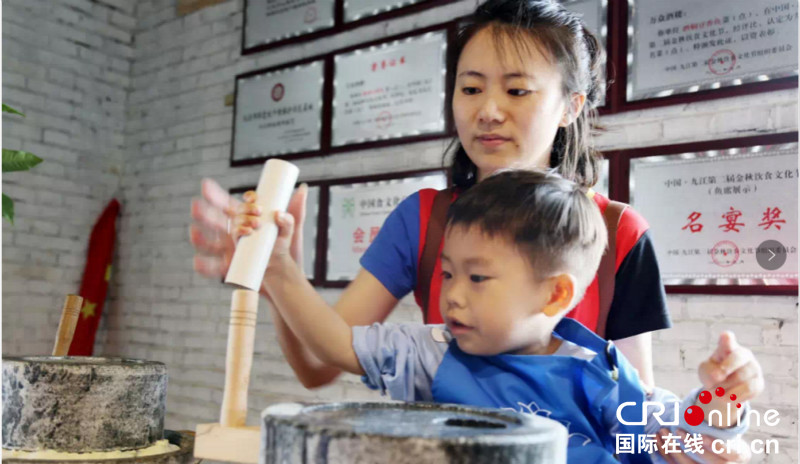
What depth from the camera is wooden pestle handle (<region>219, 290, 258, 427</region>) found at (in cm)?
74

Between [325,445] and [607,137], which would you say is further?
[607,137]

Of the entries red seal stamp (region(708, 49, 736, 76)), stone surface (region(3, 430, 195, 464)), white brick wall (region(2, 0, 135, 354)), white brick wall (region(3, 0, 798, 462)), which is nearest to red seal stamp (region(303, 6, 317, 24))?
white brick wall (region(3, 0, 798, 462))

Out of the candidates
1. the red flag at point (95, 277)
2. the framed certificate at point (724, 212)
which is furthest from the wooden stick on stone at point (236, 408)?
the red flag at point (95, 277)

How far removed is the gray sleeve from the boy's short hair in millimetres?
153

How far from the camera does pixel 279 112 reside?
3.78 meters

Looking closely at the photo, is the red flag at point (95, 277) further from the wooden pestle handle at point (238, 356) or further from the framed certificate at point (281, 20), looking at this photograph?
the wooden pestle handle at point (238, 356)

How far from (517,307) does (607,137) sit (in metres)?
1.98

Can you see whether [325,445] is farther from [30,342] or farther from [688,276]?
[30,342]

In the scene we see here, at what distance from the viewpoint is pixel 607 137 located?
2719 mm

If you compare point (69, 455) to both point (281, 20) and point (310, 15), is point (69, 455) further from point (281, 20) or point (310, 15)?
point (281, 20)

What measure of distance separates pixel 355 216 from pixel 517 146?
2.33 m

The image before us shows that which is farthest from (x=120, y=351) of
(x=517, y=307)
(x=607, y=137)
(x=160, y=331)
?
(x=517, y=307)

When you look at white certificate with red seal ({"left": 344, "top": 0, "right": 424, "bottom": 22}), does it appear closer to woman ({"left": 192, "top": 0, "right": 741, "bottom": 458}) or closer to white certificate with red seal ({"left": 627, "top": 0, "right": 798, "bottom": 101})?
white certificate with red seal ({"left": 627, "top": 0, "right": 798, "bottom": 101})

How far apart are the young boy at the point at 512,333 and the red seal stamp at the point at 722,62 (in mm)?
1811
